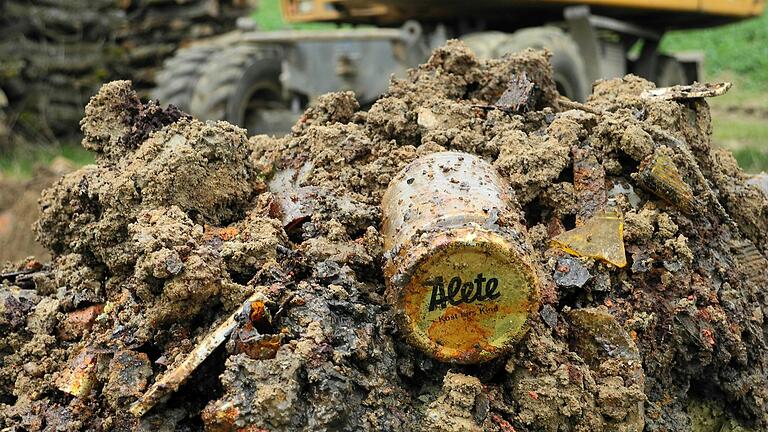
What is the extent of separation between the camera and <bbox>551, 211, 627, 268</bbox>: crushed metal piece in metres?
2.31

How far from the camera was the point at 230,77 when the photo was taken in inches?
299

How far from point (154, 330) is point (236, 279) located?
22 centimetres

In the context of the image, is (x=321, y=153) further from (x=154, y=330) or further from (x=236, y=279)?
(x=154, y=330)

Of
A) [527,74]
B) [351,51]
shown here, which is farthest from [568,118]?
[351,51]

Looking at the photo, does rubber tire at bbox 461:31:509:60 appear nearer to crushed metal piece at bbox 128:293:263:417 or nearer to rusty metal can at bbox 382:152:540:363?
rusty metal can at bbox 382:152:540:363

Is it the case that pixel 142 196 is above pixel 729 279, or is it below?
above

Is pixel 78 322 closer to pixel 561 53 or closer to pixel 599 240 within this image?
pixel 599 240

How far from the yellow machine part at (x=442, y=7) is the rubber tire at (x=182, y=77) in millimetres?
1086

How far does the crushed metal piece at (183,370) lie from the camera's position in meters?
1.88

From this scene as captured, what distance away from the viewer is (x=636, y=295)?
2.31 metres

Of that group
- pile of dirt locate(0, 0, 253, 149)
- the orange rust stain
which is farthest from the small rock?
pile of dirt locate(0, 0, 253, 149)

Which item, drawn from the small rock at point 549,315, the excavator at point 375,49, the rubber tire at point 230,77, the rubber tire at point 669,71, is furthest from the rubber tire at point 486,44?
the small rock at point 549,315

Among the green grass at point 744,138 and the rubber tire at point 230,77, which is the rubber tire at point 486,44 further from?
the rubber tire at point 230,77

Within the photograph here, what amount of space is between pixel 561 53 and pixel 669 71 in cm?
304
